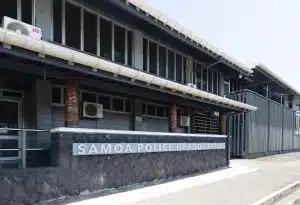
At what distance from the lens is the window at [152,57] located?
17031mm

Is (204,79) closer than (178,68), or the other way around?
(178,68)

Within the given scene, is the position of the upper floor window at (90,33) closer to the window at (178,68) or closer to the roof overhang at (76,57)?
the roof overhang at (76,57)

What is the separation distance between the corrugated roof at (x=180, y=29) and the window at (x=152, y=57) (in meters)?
1.27

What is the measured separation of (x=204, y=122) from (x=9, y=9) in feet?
47.4

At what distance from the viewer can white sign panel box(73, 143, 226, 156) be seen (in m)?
9.98

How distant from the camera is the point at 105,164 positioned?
34.9 ft

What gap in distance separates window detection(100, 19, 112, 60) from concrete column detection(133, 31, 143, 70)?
1.49m

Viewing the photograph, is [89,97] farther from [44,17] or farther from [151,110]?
[151,110]

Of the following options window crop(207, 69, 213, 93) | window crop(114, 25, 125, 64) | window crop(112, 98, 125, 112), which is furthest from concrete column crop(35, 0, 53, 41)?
window crop(207, 69, 213, 93)

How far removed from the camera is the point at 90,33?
13281 mm

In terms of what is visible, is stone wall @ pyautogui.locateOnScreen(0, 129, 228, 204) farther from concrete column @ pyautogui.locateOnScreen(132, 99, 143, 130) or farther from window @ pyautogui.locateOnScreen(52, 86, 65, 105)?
window @ pyautogui.locateOnScreen(52, 86, 65, 105)

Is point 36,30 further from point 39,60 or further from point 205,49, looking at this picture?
point 205,49

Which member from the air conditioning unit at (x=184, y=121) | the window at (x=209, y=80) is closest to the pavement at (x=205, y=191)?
the air conditioning unit at (x=184, y=121)

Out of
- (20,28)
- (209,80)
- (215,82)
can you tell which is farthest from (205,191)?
(215,82)
